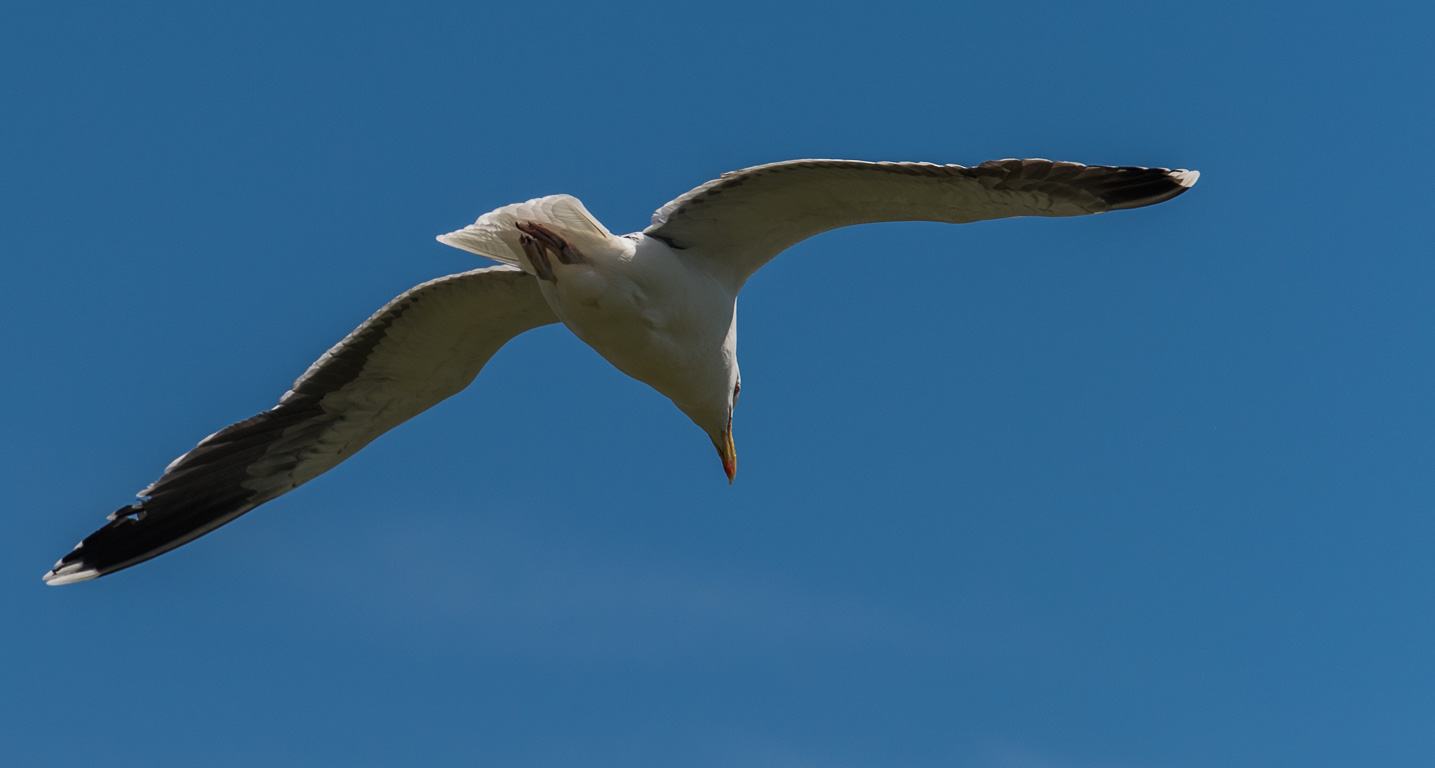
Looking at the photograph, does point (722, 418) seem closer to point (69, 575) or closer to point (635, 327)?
point (635, 327)

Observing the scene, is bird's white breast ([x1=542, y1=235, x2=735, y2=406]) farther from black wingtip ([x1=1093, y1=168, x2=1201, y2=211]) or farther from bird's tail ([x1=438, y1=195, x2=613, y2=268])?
black wingtip ([x1=1093, y1=168, x2=1201, y2=211])

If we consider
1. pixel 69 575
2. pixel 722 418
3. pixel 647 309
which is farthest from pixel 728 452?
pixel 69 575

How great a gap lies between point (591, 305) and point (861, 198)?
1.60 m

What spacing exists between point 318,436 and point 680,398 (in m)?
2.61

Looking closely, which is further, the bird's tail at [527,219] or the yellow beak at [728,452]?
the yellow beak at [728,452]

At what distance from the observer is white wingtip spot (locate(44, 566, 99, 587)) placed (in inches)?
351

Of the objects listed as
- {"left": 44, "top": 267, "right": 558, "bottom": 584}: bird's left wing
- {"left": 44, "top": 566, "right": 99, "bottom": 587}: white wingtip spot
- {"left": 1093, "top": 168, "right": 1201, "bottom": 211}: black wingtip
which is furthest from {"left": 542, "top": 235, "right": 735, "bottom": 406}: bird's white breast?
{"left": 44, "top": 566, "right": 99, "bottom": 587}: white wingtip spot

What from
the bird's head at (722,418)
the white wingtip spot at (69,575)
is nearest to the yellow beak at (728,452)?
the bird's head at (722,418)

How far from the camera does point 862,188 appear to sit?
7453 mm

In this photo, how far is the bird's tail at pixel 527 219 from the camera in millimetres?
7312

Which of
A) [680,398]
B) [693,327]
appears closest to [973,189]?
[693,327]

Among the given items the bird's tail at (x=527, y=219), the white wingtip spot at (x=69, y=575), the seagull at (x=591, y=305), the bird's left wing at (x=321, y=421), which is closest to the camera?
the seagull at (x=591, y=305)

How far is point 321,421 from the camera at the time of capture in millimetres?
9312

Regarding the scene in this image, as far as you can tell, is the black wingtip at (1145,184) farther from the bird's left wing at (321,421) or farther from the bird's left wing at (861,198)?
the bird's left wing at (321,421)
